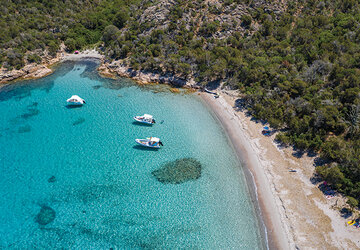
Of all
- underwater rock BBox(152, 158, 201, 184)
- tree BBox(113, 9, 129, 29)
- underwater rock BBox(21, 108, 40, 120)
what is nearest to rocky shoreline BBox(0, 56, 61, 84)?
underwater rock BBox(21, 108, 40, 120)

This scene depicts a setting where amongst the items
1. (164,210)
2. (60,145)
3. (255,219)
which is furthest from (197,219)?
(60,145)

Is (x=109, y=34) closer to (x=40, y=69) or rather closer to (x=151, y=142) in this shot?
(x=40, y=69)

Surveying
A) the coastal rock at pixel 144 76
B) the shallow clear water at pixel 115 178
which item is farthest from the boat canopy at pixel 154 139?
the coastal rock at pixel 144 76

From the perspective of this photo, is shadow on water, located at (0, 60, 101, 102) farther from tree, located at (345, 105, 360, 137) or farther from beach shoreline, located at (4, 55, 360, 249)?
tree, located at (345, 105, 360, 137)

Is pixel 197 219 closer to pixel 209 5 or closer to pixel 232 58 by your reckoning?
pixel 232 58

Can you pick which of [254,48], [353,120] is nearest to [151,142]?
[353,120]
